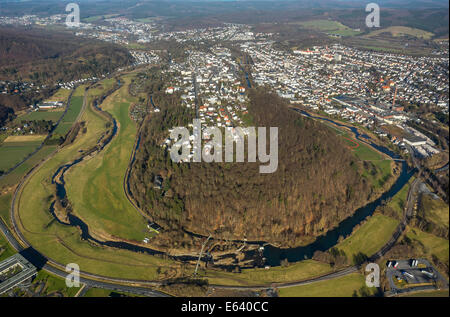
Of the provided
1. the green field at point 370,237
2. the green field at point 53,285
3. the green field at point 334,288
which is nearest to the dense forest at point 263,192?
the green field at point 370,237

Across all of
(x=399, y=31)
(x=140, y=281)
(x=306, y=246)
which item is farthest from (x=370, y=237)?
(x=399, y=31)

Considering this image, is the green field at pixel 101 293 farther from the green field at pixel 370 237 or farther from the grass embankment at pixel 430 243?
the grass embankment at pixel 430 243

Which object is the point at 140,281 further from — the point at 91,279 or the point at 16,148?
the point at 16,148

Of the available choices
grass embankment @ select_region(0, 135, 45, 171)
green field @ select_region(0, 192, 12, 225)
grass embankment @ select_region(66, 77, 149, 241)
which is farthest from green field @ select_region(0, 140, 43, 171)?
grass embankment @ select_region(66, 77, 149, 241)

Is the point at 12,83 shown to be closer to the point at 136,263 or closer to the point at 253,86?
the point at 253,86

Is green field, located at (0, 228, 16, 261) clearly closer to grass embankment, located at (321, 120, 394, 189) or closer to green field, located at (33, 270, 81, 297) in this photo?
green field, located at (33, 270, 81, 297)
